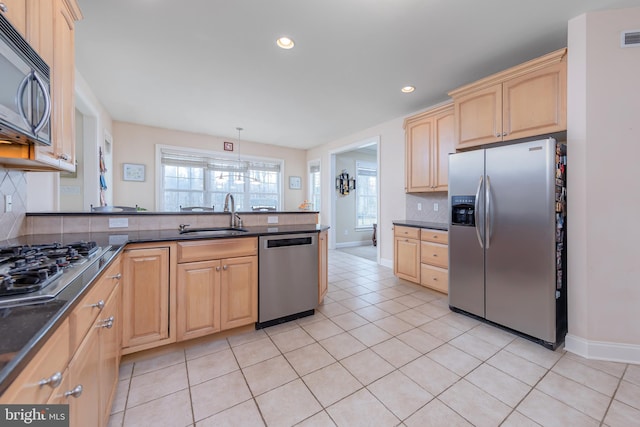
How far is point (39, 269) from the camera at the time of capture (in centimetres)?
91

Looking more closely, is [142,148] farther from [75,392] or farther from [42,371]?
[42,371]

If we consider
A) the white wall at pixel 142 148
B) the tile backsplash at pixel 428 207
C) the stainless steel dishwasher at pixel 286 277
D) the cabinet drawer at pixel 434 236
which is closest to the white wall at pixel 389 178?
the tile backsplash at pixel 428 207

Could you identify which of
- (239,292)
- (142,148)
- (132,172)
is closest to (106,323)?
(239,292)

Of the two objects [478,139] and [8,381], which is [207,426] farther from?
[478,139]

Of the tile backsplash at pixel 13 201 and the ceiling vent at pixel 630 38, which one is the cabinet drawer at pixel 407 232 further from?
the tile backsplash at pixel 13 201

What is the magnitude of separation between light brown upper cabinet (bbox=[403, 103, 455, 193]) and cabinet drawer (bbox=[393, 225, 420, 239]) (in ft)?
1.91

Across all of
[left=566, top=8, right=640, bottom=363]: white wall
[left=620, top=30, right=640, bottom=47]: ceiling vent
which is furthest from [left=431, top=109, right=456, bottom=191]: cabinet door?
[left=620, top=30, right=640, bottom=47]: ceiling vent

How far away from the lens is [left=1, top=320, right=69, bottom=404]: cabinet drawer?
1.60 ft

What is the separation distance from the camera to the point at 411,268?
3.46 meters

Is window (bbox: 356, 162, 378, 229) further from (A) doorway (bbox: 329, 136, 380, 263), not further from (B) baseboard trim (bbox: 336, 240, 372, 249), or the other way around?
(B) baseboard trim (bbox: 336, 240, 372, 249)

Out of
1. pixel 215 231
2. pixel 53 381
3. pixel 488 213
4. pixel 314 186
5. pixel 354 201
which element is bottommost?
pixel 53 381

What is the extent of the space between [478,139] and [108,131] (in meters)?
5.49

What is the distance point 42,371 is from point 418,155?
3.85m

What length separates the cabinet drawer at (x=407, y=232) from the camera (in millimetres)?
3376
